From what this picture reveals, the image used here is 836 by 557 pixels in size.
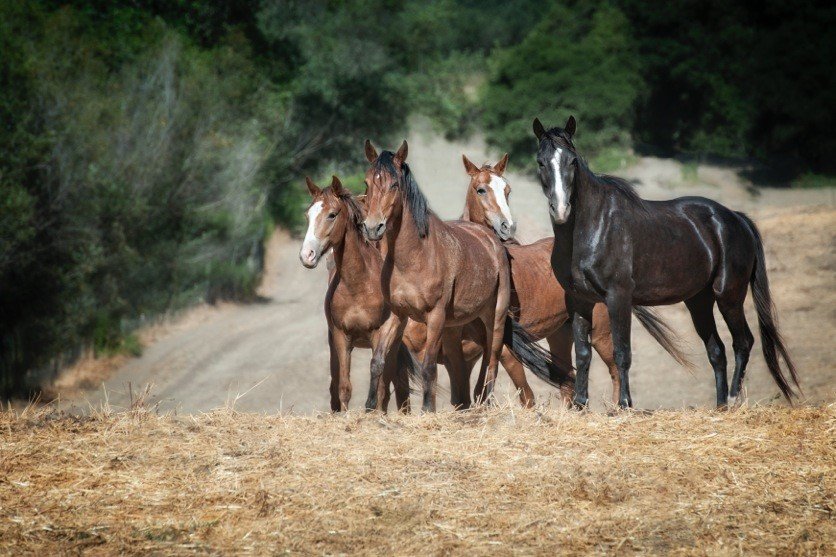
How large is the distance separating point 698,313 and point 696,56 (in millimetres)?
36741

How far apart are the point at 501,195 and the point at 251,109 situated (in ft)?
80.1

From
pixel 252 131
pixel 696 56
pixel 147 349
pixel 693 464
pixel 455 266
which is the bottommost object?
pixel 147 349

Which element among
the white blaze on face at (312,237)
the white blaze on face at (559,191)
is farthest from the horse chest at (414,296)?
the white blaze on face at (559,191)

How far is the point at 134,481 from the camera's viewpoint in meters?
6.00

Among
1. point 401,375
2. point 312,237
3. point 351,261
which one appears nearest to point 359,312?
point 351,261

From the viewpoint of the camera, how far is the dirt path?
60.3 ft

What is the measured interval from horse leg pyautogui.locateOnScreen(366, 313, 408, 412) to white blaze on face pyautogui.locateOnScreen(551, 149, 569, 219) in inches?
75.1

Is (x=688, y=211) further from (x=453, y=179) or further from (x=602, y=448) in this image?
(x=453, y=179)

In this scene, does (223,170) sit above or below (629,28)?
below

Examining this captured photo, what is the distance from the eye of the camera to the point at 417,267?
27.8 feet

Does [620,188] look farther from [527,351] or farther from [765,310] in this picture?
[527,351]

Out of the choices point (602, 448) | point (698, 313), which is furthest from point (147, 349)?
point (602, 448)

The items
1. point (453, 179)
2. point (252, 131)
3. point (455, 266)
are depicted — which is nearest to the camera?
point (455, 266)

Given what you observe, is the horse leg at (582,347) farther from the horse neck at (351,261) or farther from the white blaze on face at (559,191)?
the horse neck at (351,261)
